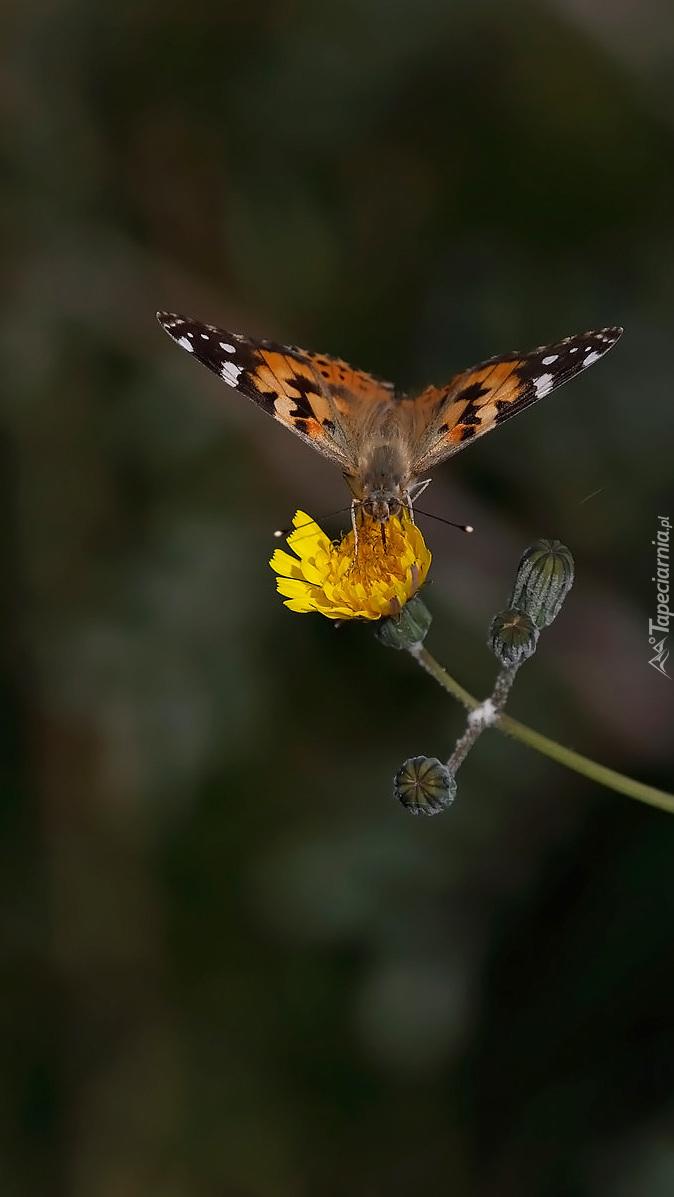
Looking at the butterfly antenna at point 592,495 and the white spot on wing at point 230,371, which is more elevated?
the butterfly antenna at point 592,495

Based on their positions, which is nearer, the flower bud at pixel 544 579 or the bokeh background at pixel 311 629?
the flower bud at pixel 544 579

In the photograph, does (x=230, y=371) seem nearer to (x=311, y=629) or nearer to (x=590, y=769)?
(x=311, y=629)

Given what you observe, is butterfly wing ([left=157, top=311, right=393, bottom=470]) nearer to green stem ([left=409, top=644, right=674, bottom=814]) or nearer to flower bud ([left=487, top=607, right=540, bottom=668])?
flower bud ([left=487, top=607, right=540, bottom=668])

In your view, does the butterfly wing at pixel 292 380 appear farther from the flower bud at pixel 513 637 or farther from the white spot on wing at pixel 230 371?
the flower bud at pixel 513 637

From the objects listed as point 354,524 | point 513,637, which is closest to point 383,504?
point 354,524

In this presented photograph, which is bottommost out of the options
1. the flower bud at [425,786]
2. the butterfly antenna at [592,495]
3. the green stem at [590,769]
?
the flower bud at [425,786]

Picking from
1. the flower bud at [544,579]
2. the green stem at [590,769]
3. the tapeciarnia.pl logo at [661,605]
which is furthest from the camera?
the tapeciarnia.pl logo at [661,605]

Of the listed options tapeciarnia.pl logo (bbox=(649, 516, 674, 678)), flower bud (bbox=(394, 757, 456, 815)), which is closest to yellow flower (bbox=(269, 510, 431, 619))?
flower bud (bbox=(394, 757, 456, 815))

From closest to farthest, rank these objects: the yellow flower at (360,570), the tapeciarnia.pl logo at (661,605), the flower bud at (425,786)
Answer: the flower bud at (425,786)
the yellow flower at (360,570)
the tapeciarnia.pl logo at (661,605)

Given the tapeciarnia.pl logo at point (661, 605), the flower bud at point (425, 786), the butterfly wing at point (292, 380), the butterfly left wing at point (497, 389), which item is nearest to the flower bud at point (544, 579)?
the butterfly left wing at point (497, 389)
